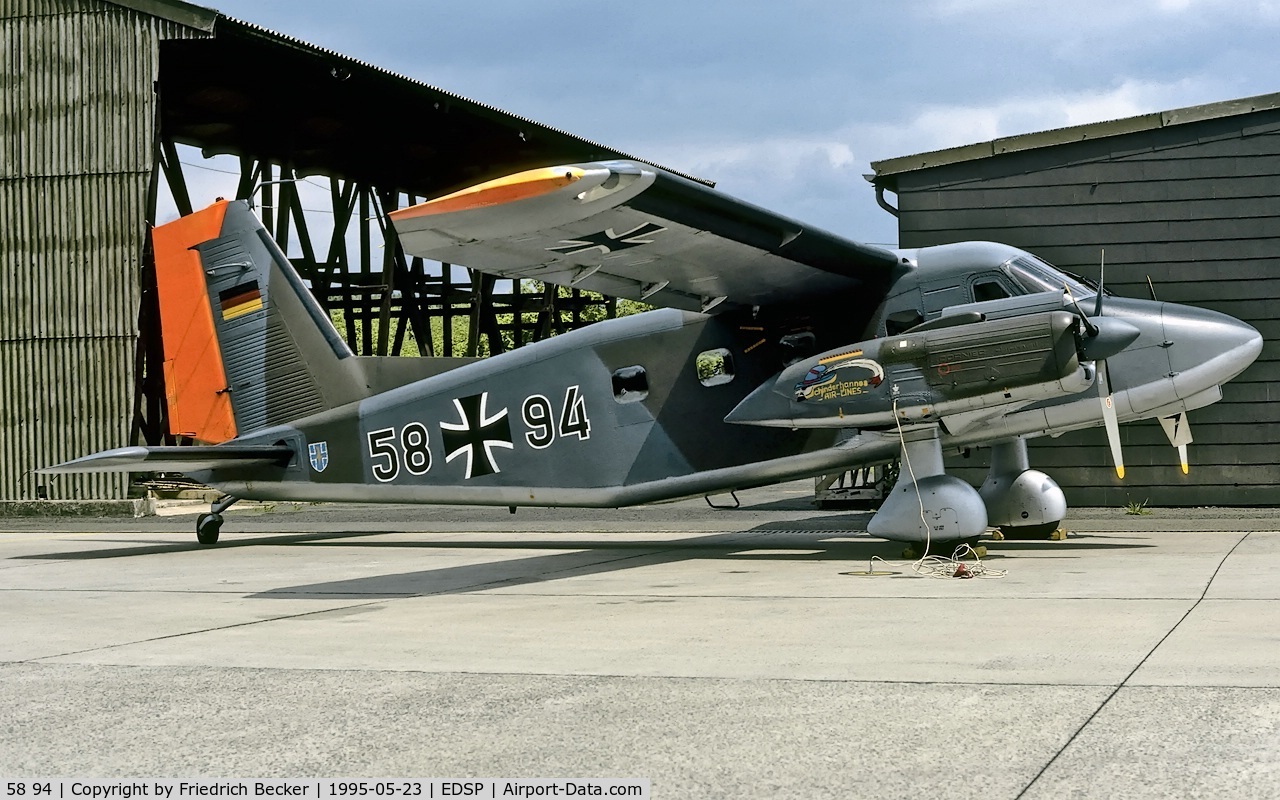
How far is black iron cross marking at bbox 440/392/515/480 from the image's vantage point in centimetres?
1387

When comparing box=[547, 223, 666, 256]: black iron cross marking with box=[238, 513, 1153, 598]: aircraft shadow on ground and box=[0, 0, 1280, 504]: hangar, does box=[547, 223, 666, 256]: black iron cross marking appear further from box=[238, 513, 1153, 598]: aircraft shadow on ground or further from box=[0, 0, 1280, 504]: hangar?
box=[0, 0, 1280, 504]: hangar

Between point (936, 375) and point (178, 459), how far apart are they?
8698 millimetres

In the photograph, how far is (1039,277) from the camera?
464 inches

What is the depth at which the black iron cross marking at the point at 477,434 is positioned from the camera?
45.5 ft

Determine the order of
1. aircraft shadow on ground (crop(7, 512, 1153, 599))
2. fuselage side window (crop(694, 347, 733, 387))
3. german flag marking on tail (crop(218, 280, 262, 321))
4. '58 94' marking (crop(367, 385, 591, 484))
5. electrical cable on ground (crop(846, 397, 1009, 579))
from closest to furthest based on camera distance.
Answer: electrical cable on ground (crop(846, 397, 1009, 579)) → aircraft shadow on ground (crop(7, 512, 1153, 599)) → fuselage side window (crop(694, 347, 733, 387)) → '58 94' marking (crop(367, 385, 591, 484)) → german flag marking on tail (crop(218, 280, 262, 321))

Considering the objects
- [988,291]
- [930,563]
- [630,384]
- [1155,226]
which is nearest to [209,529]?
[630,384]

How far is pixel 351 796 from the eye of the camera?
12.5 ft

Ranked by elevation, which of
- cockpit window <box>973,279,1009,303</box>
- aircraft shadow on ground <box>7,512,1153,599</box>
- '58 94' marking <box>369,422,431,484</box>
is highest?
cockpit window <box>973,279,1009,303</box>

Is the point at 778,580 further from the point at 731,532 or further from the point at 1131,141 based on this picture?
the point at 1131,141

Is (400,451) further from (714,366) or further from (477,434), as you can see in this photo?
(714,366)

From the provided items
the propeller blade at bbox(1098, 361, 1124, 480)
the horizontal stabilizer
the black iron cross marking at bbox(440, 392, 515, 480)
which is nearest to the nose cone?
the propeller blade at bbox(1098, 361, 1124, 480)

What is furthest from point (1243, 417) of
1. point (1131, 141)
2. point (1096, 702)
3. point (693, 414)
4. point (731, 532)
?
point (1096, 702)

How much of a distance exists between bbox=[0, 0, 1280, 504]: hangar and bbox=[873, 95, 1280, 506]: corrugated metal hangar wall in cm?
3

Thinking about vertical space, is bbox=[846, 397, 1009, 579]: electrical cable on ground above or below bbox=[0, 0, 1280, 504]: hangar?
below
